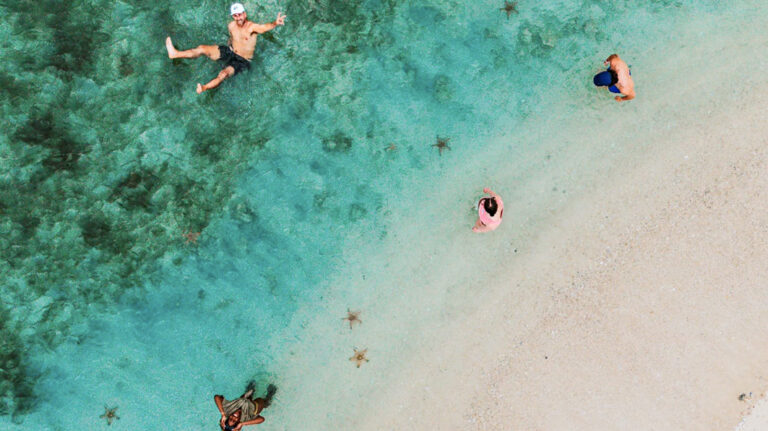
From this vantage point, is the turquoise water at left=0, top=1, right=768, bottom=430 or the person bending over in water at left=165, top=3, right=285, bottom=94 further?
the turquoise water at left=0, top=1, right=768, bottom=430

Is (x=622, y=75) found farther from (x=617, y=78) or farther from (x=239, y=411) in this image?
(x=239, y=411)

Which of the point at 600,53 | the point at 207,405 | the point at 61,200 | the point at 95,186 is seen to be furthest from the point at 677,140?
the point at 61,200

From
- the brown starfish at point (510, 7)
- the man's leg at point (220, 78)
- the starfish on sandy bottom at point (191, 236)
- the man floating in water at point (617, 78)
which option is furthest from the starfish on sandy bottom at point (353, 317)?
the brown starfish at point (510, 7)

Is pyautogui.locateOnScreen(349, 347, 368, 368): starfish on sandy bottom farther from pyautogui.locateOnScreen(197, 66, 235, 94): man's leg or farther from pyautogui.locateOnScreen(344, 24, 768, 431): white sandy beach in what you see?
pyautogui.locateOnScreen(197, 66, 235, 94): man's leg

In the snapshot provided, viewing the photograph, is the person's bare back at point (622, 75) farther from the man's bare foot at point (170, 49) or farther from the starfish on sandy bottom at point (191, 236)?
the starfish on sandy bottom at point (191, 236)

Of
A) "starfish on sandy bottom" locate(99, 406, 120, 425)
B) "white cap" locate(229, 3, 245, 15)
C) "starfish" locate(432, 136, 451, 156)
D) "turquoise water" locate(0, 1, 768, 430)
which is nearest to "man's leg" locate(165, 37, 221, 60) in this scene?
"turquoise water" locate(0, 1, 768, 430)
